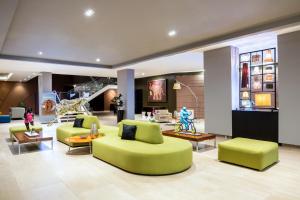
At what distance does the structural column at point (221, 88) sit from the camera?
7.43 meters

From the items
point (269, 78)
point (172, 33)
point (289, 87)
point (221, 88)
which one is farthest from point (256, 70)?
point (172, 33)

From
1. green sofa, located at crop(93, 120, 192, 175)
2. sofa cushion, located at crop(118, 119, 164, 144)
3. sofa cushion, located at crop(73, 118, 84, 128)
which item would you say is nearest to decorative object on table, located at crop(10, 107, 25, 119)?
sofa cushion, located at crop(73, 118, 84, 128)

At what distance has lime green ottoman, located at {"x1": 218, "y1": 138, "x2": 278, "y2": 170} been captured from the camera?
4.17m

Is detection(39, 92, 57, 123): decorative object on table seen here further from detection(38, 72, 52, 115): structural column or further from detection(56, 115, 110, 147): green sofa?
detection(56, 115, 110, 147): green sofa

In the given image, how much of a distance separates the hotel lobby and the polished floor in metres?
0.02

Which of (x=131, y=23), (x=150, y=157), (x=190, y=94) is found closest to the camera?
(x=150, y=157)

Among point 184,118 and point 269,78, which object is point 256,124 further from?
point 184,118

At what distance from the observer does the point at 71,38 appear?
22.2ft

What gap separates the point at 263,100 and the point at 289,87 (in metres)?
1.13

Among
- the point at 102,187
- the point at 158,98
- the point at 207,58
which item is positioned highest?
the point at 207,58

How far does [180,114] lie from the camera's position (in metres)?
6.62

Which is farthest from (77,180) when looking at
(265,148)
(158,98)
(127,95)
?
(158,98)

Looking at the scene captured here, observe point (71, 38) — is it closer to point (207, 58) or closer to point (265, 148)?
point (207, 58)

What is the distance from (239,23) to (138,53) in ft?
14.8
